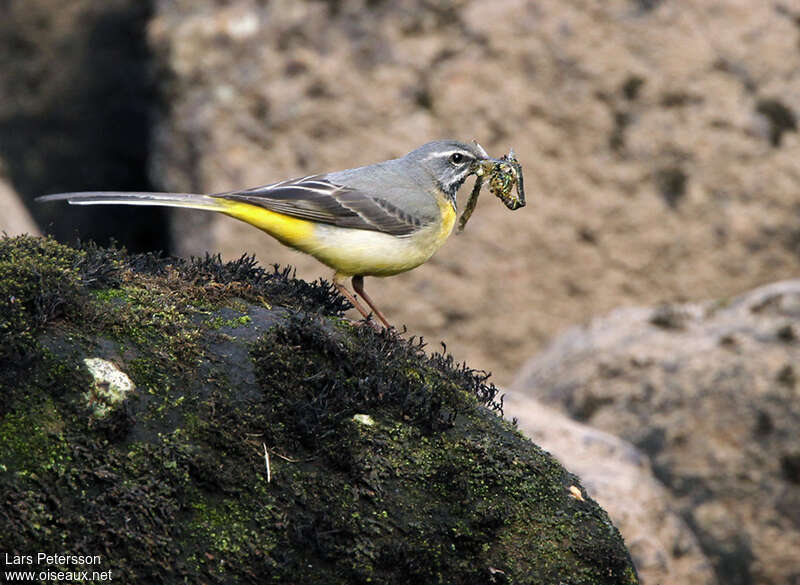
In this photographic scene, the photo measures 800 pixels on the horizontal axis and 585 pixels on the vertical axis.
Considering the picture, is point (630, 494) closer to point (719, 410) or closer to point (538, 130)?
point (719, 410)

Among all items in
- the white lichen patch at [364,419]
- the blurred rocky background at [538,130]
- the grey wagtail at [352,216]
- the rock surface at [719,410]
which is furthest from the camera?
the blurred rocky background at [538,130]

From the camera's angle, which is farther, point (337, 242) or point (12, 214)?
point (12, 214)

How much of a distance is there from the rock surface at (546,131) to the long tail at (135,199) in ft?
20.5

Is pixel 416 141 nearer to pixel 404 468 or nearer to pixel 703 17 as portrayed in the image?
pixel 703 17

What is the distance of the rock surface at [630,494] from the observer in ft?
27.7

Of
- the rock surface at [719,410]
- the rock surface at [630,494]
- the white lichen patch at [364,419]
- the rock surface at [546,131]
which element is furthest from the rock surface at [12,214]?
the white lichen patch at [364,419]

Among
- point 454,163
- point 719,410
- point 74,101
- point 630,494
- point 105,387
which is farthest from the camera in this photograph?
point 74,101

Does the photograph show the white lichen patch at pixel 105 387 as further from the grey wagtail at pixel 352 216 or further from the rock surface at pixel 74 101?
the rock surface at pixel 74 101

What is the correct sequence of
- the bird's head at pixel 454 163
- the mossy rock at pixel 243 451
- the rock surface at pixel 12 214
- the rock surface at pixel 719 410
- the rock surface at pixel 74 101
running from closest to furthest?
the mossy rock at pixel 243 451 < the bird's head at pixel 454 163 < the rock surface at pixel 719 410 < the rock surface at pixel 12 214 < the rock surface at pixel 74 101

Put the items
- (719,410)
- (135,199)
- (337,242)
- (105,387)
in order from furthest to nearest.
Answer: (719,410) < (337,242) < (135,199) < (105,387)

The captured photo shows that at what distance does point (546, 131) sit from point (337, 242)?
6.48 meters

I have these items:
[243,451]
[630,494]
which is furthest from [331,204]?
[630,494]

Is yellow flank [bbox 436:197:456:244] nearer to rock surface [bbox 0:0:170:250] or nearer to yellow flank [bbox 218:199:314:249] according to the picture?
yellow flank [bbox 218:199:314:249]

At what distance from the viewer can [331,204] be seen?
7484 millimetres
